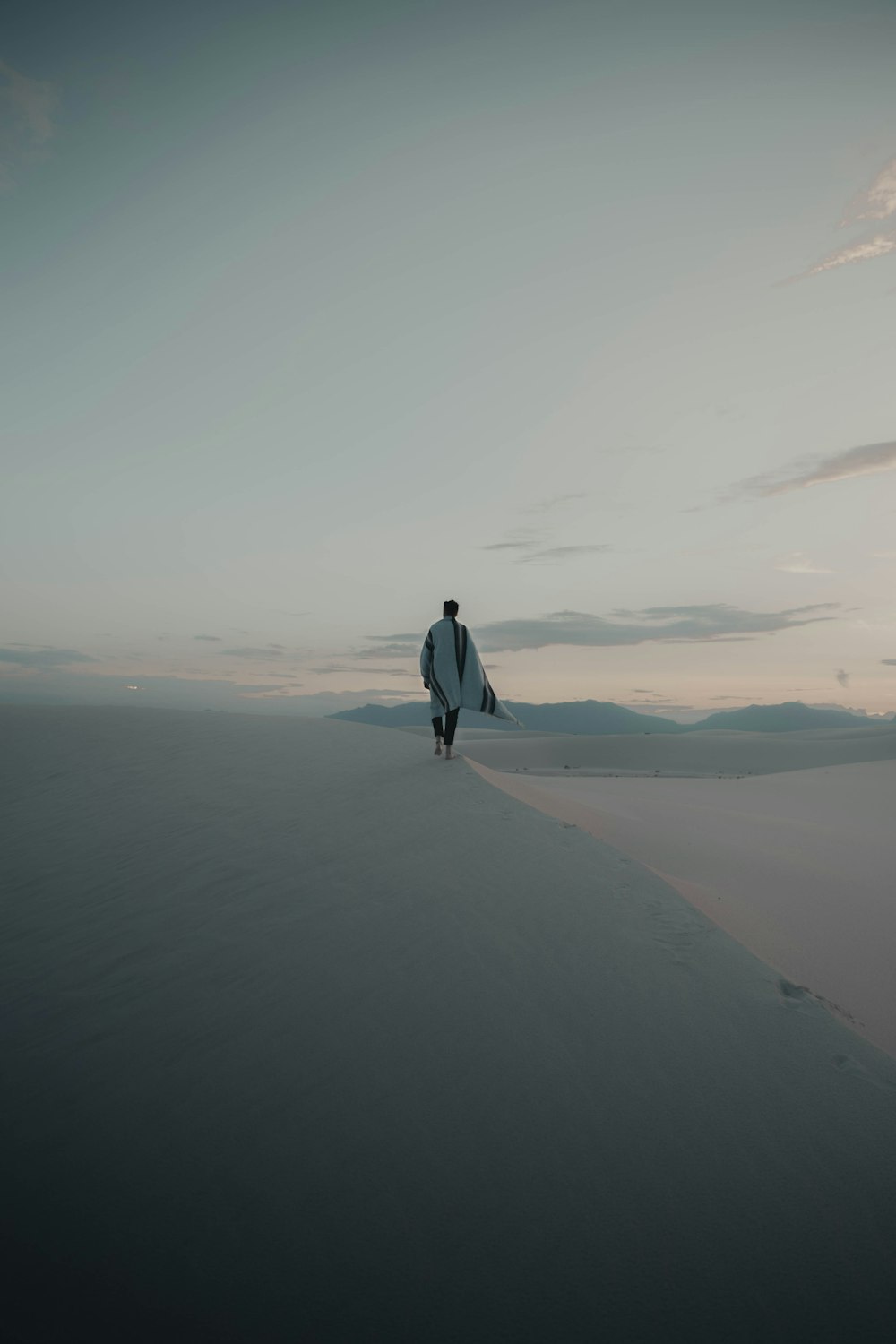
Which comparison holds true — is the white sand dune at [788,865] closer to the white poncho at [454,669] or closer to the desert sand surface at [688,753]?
the white poncho at [454,669]

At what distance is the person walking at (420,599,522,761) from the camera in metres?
8.16

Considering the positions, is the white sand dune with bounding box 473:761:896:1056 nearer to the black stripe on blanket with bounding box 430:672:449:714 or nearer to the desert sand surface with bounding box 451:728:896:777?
the black stripe on blanket with bounding box 430:672:449:714

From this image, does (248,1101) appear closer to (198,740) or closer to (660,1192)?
(660,1192)

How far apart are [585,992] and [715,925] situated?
1358 millimetres

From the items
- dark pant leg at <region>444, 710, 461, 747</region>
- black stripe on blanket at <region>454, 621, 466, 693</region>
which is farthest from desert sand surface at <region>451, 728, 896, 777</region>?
black stripe on blanket at <region>454, 621, 466, 693</region>

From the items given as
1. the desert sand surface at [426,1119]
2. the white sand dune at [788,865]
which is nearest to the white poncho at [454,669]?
the white sand dune at [788,865]

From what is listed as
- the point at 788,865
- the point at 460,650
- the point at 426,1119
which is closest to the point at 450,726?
the point at 460,650

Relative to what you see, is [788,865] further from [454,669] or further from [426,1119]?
[426,1119]

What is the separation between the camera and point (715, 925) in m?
4.20

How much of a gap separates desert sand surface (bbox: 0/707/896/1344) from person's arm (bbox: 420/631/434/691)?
12.2 feet

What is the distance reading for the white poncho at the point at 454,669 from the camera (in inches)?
321

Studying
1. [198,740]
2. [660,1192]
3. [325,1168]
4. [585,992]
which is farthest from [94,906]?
[198,740]

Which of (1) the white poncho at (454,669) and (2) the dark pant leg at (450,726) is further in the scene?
(2) the dark pant leg at (450,726)

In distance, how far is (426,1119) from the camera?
8.32 ft
